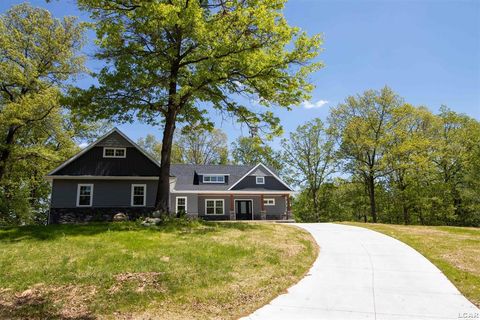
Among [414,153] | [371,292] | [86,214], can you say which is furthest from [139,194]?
[414,153]

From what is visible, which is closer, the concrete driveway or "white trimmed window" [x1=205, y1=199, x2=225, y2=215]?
the concrete driveway

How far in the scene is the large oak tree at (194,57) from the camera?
44.5ft

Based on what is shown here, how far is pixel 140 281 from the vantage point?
743cm

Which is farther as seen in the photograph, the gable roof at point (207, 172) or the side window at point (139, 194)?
the gable roof at point (207, 172)

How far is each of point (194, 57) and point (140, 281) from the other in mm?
11283

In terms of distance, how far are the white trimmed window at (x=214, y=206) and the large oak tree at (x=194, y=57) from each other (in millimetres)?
14982

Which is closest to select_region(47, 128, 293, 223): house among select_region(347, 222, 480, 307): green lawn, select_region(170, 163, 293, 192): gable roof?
select_region(170, 163, 293, 192): gable roof

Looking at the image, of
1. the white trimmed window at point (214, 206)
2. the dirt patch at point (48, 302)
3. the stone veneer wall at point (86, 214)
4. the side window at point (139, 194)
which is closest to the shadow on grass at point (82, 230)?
the dirt patch at point (48, 302)

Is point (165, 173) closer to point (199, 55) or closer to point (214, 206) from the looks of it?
point (199, 55)

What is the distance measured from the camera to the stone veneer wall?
65.7 ft

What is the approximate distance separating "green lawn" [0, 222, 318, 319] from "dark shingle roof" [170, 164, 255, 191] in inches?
730

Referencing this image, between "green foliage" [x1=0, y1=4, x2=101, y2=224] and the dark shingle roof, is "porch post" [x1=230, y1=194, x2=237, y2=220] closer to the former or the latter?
the dark shingle roof

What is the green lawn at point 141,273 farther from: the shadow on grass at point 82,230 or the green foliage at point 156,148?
the green foliage at point 156,148

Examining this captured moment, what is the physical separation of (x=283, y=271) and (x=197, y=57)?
433 inches
